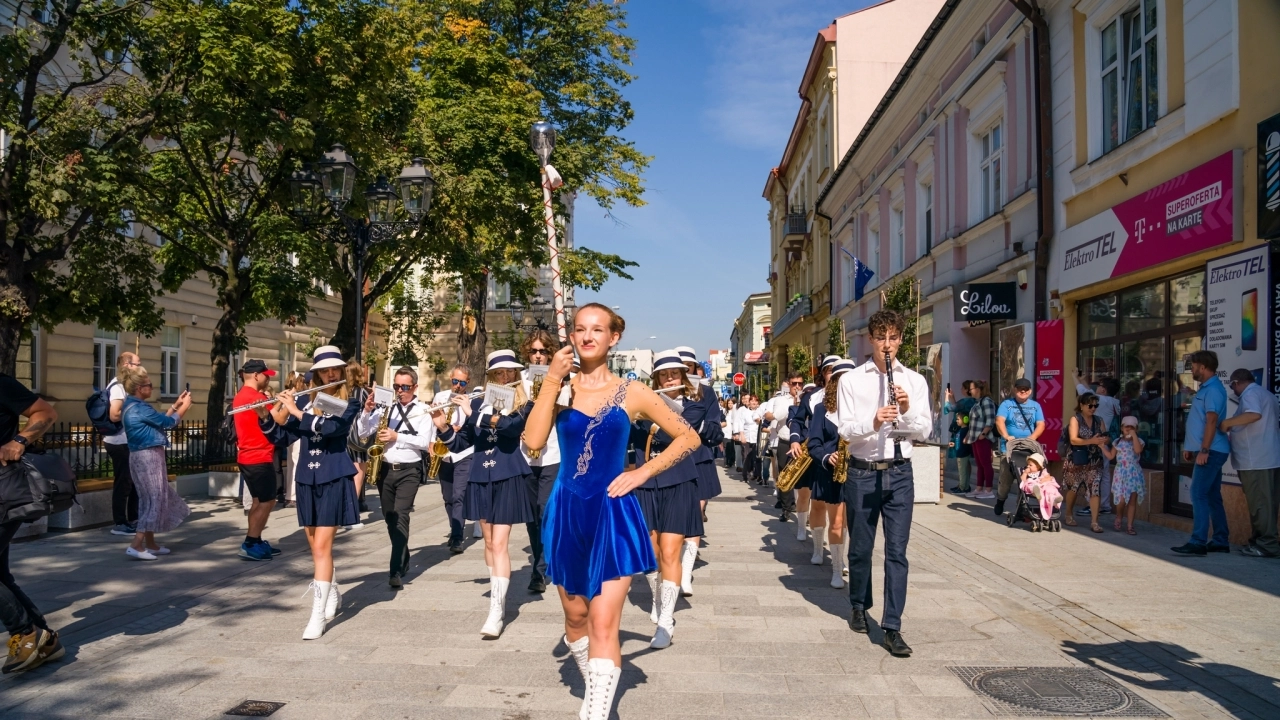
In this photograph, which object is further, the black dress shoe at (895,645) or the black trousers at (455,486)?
the black trousers at (455,486)

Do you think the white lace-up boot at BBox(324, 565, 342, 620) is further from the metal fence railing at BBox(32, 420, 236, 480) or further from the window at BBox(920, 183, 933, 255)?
the window at BBox(920, 183, 933, 255)

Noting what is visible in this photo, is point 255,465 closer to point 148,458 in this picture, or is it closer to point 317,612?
point 148,458

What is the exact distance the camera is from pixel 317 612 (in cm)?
599

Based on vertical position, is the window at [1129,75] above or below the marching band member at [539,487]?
above

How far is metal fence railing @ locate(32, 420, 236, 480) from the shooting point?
452 inches

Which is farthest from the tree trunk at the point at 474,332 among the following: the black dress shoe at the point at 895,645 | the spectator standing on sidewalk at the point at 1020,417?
the black dress shoe at the point at 895,645

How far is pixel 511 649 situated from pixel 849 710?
2.17m

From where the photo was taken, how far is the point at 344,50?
40.6 ft

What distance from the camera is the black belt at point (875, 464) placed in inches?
224

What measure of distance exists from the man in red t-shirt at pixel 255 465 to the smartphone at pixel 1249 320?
987cm

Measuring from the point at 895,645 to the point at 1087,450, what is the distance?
6.57m

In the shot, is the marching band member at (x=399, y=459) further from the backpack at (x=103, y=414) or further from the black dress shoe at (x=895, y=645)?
the backpack at (x=103, y=414)

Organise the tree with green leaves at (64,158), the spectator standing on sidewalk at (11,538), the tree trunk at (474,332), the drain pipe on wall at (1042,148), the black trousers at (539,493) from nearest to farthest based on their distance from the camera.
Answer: the spectator standing on sidewalk at (11,538)
the black trousers at (539,493)
the tree with green leaves at (64,158)
the drain pipe on wall at (1042,148)
the tree trunk at (474,332)

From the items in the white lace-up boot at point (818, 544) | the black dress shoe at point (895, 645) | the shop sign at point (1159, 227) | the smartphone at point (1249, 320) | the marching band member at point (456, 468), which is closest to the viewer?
the black dress shoe at point (895, 645)
